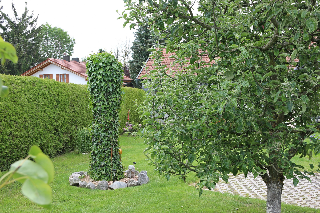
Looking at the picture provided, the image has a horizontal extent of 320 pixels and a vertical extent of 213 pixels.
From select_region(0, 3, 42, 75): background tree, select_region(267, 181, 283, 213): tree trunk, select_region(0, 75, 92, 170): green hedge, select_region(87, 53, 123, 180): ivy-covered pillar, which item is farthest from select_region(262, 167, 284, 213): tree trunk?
select_region(0, 3, 42, 75): background tree

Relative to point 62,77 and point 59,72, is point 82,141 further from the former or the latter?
point 59,72

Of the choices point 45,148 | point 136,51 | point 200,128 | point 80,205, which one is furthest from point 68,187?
point 136,51

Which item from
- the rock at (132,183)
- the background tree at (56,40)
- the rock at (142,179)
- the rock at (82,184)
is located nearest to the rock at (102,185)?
the rock at (82,184)

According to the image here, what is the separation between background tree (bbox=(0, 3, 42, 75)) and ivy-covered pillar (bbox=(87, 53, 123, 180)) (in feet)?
79.6

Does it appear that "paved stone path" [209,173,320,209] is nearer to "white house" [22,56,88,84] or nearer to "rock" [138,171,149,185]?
"rock" [138,171,149,185]

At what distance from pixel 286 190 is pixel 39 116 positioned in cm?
711

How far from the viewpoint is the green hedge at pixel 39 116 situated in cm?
724

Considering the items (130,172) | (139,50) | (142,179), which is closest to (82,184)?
(130,172)

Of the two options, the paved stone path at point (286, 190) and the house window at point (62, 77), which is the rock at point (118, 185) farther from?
the house window at point (62, 77)

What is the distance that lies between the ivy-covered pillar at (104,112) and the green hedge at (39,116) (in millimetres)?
2373

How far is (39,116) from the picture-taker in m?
8.48

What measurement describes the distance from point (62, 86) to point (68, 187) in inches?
185

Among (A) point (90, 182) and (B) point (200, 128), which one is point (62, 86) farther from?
(B) point (200, 128)

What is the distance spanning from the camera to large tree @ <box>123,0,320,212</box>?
2.73 metres
